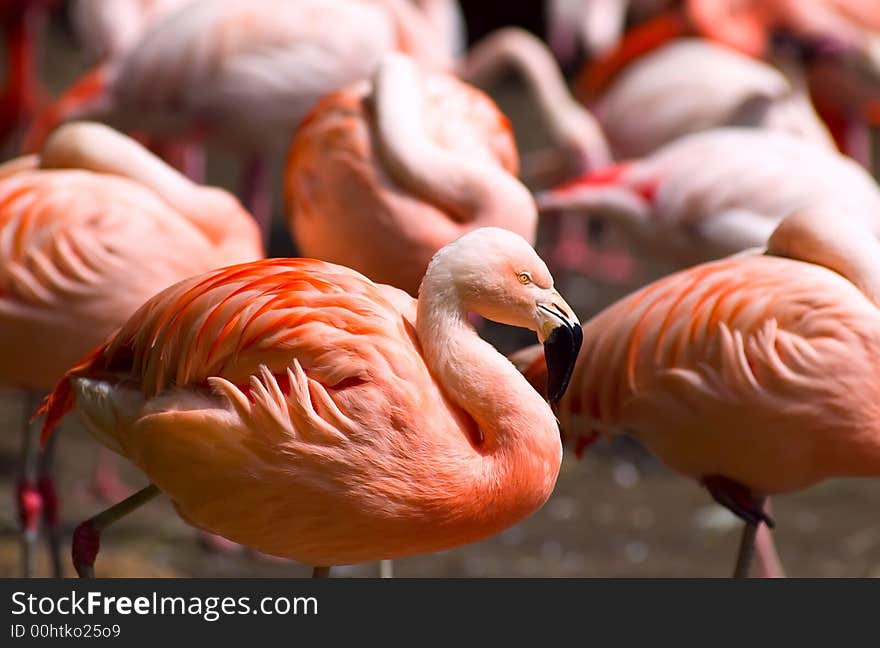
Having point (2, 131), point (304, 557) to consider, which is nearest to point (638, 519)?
point (304, 557)

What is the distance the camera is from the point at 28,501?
3629 millimetres

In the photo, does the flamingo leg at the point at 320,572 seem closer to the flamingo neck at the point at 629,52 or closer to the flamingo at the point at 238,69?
the flamingo at the point at 238,69

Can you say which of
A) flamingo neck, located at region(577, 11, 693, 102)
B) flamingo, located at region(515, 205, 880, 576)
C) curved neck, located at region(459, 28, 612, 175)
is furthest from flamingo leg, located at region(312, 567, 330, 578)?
flamingo neck, located at region(577, 11, 693, 102)

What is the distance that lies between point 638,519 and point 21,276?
96.2 inches

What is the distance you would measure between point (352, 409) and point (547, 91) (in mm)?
3938

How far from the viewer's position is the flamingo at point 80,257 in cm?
315

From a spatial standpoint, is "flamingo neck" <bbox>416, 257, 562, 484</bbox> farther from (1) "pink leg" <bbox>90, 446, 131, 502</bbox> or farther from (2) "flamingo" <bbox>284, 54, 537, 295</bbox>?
(1) "pink leg" <bbox>90, 446, 131, 502</bbox>

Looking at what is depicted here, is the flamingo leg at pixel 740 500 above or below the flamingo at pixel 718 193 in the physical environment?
above

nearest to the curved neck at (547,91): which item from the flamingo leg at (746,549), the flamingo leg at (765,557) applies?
the flamingo leg at (765,557)

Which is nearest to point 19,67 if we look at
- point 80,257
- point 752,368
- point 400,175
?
point 400,175

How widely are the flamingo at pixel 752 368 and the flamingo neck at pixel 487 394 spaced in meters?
0.58

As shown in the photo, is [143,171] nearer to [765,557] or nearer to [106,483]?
[106,483]

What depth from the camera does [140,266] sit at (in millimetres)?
3176
